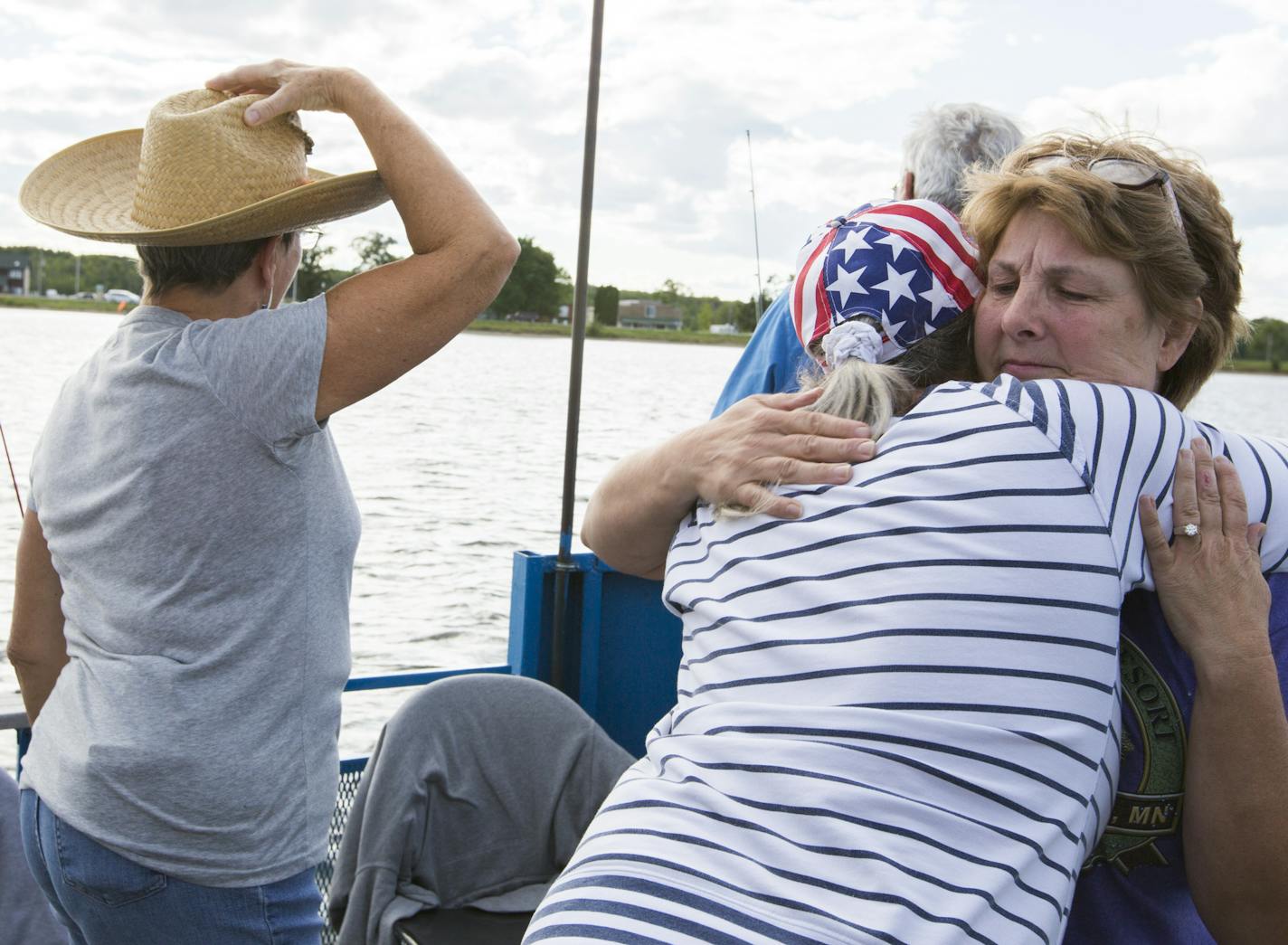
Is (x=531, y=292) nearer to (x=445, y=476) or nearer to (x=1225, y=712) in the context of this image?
(x=445, y=476)

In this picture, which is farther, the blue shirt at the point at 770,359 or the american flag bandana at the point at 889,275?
the blue shirt at the point at 770,359

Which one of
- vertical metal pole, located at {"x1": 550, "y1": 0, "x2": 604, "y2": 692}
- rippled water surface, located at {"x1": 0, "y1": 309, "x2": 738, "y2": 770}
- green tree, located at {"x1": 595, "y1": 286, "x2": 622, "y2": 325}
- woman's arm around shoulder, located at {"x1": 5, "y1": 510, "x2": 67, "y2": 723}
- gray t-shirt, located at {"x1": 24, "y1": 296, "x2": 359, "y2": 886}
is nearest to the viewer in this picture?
gray t-shirt, located at {"x1": 24, "y1": 296, "x2": 359, "y2": 886}

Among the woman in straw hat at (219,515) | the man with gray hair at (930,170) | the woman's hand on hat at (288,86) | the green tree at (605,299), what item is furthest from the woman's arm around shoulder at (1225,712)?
the green tree at (605,299)

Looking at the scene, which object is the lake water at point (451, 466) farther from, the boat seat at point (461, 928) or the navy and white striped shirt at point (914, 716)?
the navy and white striped shirt at point (914, 716)

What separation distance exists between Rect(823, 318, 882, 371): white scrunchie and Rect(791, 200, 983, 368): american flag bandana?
23 millimetres

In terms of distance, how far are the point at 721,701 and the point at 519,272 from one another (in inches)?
750

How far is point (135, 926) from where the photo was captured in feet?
5.12

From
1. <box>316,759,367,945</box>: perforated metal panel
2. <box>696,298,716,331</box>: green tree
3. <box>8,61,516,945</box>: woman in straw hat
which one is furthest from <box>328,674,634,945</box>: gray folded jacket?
<box>696,298,716,331</box>: green tree

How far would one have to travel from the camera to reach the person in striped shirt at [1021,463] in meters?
0.93

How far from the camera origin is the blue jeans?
1545mm

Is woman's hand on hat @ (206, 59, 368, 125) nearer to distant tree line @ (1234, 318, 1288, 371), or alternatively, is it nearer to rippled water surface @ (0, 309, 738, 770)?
rippled water surface @ (0, 309, 738, 770)

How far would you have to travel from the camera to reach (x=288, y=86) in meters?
1.64

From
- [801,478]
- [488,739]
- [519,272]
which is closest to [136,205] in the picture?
[801,478]

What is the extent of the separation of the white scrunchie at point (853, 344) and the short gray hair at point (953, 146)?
1.24m
